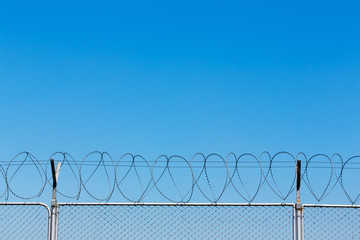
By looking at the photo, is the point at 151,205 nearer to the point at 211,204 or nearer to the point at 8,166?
the point at 211,204

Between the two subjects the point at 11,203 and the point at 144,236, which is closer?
the point at 144,236

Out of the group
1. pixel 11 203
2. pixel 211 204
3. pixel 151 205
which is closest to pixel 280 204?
pixel 211 204

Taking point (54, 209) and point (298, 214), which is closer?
point (298, 214)

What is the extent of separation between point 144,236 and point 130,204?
55 centimetres

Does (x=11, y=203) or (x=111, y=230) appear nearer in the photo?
(x=111, y=230)

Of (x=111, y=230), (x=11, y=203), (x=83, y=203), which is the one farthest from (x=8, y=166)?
(x=111, y=230)

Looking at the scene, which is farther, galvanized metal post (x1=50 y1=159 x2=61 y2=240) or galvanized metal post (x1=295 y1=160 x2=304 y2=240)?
galvanized metal post (x1=50 y1=159 x2=61 y2=240)

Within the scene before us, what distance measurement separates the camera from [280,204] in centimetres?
853

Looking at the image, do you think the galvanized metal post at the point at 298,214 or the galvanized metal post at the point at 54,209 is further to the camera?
the galvanized metal post at the point at 54,209

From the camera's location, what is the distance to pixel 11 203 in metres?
9.01

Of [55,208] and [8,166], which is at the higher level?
[8,166]

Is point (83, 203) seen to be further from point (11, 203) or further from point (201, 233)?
point (201, 233)

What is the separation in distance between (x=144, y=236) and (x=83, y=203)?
1.02 m

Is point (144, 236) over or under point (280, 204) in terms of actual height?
under
